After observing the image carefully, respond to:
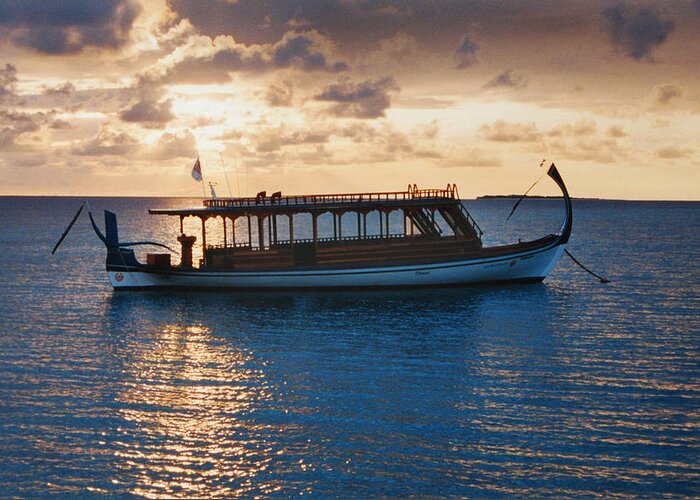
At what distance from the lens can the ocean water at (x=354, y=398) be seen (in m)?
16.7

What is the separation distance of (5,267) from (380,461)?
189 ft

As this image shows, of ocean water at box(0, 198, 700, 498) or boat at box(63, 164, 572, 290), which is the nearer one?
ocean water at box(0, 198, 700, 498)

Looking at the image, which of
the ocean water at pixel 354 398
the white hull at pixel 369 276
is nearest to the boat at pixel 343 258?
the white hull at pixel 369 276

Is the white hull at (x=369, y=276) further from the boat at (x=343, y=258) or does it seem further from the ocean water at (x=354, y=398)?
the ocean water at (x=354, y=398)

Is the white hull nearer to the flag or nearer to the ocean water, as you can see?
the ocean water

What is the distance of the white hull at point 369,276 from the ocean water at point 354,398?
7.38ft

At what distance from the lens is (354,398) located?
2214 cm

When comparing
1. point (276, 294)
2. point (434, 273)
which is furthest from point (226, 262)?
point (434, 273)

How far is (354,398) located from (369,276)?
2094 cm

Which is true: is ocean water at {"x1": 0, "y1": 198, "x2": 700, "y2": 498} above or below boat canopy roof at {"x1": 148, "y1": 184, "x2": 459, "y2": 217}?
below

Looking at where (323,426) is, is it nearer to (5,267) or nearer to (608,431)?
(608,431)

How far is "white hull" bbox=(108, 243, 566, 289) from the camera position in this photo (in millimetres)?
42781

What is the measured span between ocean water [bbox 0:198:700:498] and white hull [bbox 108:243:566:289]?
88.6 inches

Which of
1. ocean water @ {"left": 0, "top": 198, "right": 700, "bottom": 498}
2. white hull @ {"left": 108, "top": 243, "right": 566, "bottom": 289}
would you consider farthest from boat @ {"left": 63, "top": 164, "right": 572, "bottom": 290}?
ocean water @ {"left": 0, "top": 198, "right": 700, "bottom": 498}
